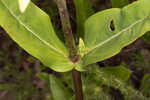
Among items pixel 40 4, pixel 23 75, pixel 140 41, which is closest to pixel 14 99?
pixel 23 75

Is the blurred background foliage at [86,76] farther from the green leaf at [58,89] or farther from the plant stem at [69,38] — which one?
the plant stem at [69,38]

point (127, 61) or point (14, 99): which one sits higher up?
point (127, 61)

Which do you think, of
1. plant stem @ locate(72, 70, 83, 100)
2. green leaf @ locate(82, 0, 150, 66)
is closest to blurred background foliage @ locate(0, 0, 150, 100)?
plant stem @ locate(72, 70, 83, 100)

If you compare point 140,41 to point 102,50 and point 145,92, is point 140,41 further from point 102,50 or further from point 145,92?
point 102,50

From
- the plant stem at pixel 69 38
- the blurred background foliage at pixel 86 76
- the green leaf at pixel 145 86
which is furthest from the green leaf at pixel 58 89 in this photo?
the green leaf at pixel 145 86

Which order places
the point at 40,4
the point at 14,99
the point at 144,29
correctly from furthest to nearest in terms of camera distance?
the point at 14,99, the point at 40,4, the point at 144,29

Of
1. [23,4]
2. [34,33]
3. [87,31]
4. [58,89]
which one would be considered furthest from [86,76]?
[23,4]

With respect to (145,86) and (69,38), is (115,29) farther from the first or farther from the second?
(145,86)

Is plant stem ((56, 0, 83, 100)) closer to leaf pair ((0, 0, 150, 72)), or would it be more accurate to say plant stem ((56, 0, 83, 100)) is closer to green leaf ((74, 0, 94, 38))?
leaf pair ((0, 0, 150, 72))
